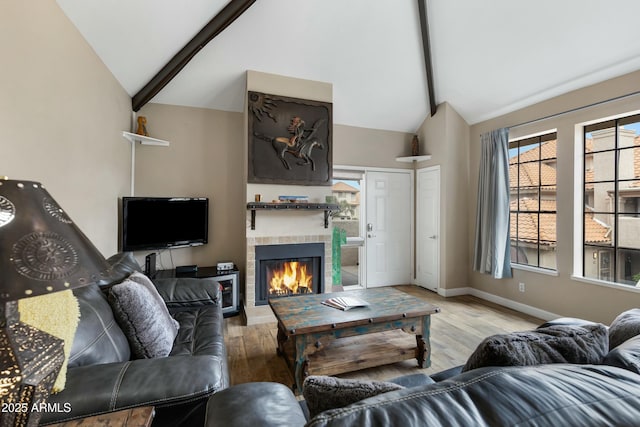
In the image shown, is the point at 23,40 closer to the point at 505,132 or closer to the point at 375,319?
the point at 375,319

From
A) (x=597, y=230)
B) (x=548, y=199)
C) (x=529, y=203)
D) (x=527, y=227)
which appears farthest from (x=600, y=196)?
(x=527, y=227)

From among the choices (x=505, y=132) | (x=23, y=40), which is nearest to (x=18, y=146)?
(x=23, y=40)

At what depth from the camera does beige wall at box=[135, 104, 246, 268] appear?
3566mm

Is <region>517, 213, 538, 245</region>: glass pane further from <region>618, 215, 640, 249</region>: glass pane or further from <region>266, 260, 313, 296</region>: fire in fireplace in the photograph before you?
<region>266, 260, 313, 296</region>: fire in fireplace

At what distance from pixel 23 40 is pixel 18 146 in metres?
0.55

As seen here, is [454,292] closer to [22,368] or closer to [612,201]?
[612,201]

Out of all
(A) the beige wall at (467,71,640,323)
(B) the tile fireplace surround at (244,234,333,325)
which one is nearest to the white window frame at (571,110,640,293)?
(A) the beige wall at (467,71,640,323)

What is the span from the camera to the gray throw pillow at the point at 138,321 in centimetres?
144

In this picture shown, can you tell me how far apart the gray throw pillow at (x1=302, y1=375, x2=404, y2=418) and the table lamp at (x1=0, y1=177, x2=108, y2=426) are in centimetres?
64

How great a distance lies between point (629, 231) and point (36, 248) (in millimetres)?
4404

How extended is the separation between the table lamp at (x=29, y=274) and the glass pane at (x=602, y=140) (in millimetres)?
4359

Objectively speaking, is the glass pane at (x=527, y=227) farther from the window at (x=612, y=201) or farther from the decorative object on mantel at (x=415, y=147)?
the decorative object on mantel at (x=415, y=147)

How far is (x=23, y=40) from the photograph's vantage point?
4.81ft

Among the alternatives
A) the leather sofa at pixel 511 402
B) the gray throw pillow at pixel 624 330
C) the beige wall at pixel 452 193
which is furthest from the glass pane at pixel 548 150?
the leather sofa at pixel 511 402
